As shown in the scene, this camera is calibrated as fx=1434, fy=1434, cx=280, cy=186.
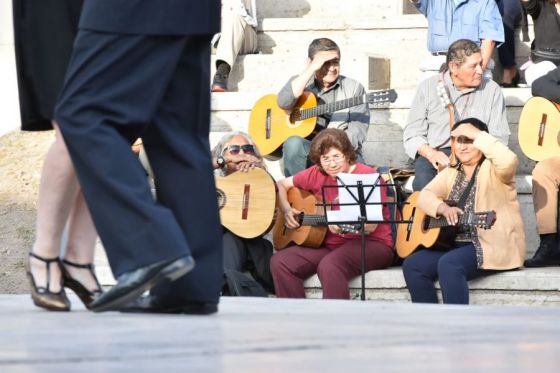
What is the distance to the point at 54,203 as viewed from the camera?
3.65 m

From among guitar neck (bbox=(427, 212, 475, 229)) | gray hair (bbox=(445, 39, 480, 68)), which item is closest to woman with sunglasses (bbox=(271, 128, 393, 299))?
guitar neck (bbox=(427, 212, 475, 229))

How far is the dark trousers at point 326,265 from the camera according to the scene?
7551 mm

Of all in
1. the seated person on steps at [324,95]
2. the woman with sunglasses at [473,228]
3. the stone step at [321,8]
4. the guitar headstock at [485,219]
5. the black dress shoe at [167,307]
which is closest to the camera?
the black dress shoe at [167,307]

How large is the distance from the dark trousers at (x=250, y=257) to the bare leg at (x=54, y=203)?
13.2 feet

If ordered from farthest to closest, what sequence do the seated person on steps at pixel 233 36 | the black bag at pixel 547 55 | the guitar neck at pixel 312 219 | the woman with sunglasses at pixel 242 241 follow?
the seated person on steps at pixel 233 36 → the black bag at pixel 547 55 → the woman with sunglasses at pixel 242 241 → the guitar neck at pixel 312 219

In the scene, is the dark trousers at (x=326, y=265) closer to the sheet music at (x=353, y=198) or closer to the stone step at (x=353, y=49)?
the sheet music at (x=353, y=198)

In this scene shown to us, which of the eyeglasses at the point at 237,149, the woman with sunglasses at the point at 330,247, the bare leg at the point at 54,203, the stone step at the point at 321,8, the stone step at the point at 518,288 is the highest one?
the stone step at the point at 321,8

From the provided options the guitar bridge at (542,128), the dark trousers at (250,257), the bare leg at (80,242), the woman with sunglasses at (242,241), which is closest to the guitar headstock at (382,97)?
the woman with sunglasses at (242,241)

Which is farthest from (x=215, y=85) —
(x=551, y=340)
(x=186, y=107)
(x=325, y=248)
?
(x=551, y=340)

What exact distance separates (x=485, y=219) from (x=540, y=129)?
107cm

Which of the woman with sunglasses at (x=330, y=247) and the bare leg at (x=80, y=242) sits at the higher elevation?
the bare leg at (x=80, y=242)

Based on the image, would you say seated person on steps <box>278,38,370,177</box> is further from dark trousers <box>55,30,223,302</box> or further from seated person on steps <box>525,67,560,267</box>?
dark trousers <box>55,30,223,302</box>

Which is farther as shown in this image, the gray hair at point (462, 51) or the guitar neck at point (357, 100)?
the guitar neck at point (357, 100)

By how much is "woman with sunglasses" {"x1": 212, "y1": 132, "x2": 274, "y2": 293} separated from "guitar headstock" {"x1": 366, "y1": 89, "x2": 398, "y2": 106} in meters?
0.81
